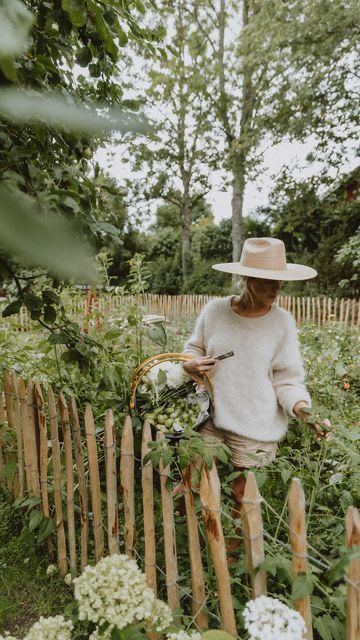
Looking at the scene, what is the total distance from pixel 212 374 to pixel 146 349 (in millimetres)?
1104

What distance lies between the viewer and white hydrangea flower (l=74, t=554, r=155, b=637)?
1.14 m

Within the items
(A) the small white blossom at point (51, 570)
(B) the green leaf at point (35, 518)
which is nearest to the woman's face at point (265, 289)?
(B) the green leaf at point (35, 518)

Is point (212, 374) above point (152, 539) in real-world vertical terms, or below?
above

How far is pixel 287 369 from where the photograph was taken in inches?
80.4

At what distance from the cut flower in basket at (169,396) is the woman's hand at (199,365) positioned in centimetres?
6

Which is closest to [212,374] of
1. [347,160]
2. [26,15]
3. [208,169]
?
[26,15]

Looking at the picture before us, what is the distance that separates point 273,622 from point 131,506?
806mm

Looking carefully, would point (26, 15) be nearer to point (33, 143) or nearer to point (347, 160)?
point (33, 143)

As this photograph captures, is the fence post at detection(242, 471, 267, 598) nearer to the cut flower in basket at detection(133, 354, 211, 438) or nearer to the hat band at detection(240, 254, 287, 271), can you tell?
the cut flower in basket at detection(133, 354, 211, 438)

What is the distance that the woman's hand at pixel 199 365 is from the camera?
192 cm

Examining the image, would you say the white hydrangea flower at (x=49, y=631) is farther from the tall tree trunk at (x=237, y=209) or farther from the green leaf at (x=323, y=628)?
the tall tree trunk at (x=237, y=209)

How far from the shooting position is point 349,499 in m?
1.69

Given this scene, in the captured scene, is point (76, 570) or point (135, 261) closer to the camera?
point (76, 570)

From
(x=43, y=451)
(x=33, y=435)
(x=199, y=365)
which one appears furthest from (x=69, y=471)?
(x=199, y=365)
